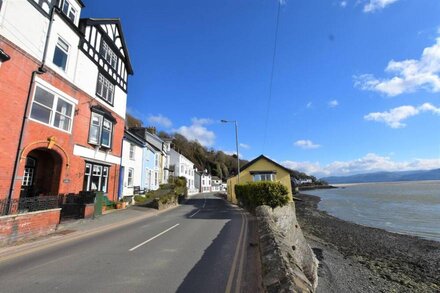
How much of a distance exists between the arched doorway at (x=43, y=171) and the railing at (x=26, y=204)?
164 inches

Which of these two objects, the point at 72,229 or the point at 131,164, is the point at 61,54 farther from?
the point at 131,164

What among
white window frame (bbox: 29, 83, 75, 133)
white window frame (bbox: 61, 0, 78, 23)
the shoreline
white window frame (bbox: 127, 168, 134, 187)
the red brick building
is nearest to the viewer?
the shoreline

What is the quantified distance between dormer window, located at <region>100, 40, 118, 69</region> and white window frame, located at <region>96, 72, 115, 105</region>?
1647 millimetres

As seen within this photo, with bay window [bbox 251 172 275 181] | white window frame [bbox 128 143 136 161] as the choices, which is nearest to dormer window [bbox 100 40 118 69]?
white window frame [bbox 128 143 136 161]

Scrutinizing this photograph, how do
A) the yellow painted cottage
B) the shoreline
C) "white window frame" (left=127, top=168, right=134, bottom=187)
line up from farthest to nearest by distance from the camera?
the yellow painted cottage
"white window frame" (left=127, top=168, right=134, bottom=187)
the shoreline

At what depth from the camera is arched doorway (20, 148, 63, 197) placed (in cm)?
1502

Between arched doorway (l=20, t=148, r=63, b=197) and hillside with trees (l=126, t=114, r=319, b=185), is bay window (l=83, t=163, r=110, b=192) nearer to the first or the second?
arched doorway (l=20, t=148, r=63, b=197)

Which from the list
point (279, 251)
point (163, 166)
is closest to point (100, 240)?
point (279, 251)

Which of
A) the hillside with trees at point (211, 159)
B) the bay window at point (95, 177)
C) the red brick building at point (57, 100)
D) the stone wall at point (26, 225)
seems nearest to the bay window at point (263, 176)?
the red brick building at point (57, 100)

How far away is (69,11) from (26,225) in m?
13.5

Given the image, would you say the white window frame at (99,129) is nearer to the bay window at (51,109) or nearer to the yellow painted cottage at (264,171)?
the bay window at (51,109)

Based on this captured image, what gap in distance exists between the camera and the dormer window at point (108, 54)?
21078 millimetres

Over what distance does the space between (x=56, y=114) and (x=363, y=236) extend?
2105cm

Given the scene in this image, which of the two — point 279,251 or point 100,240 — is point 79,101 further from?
point 279,251
